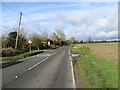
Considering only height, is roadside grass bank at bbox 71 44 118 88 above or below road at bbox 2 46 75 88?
above

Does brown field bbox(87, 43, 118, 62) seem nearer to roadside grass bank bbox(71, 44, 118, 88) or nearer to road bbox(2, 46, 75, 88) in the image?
roadside grass bank bbox(71, 44, 118, 88)

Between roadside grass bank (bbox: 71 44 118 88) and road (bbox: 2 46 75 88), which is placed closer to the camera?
roadside grass bank (bbox: 71 44 118 88)

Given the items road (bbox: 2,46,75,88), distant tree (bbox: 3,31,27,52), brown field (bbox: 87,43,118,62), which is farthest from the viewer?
Answer: distant tree (bbox: 3,31,27,52)

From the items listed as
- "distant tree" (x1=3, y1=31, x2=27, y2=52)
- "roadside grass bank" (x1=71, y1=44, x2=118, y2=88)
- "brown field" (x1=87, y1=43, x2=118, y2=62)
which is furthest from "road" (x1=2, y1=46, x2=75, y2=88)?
"distant tree" (x1=3, y1=31, x2=27, y2=52)

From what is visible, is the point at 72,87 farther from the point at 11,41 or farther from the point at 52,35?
the point at 52,35

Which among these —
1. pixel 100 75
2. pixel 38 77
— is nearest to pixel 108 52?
pixel 100 75

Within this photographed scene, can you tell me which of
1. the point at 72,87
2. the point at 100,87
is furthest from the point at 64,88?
the point at 100,87

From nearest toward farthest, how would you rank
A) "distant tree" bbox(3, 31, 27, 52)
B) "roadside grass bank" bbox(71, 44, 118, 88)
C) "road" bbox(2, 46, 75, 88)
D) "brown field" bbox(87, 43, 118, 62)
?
"roadside grass bank" bbox(71, 44, 118, 88)
"road" bbox(2, 46, 75, 88)
"brown field" bbox(87, 43, 118, 62)
"distant tree" bbox(3, 31, 27, 52)

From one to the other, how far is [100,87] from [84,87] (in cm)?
99

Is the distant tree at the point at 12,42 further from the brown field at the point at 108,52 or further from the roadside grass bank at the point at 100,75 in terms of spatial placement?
the roadside grass bank at the point at 100,75

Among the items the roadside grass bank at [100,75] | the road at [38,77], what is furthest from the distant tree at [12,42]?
the roadside grass bank at [100,75]

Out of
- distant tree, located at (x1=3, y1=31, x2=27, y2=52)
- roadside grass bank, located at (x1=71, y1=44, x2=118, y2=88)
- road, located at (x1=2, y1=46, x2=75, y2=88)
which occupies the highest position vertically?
distant tree, located at (x1=3, y1=31, x2=27, y2=52)

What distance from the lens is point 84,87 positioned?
11.2m

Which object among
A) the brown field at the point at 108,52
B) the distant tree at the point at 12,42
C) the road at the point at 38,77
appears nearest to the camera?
the road at the point at 38,77
